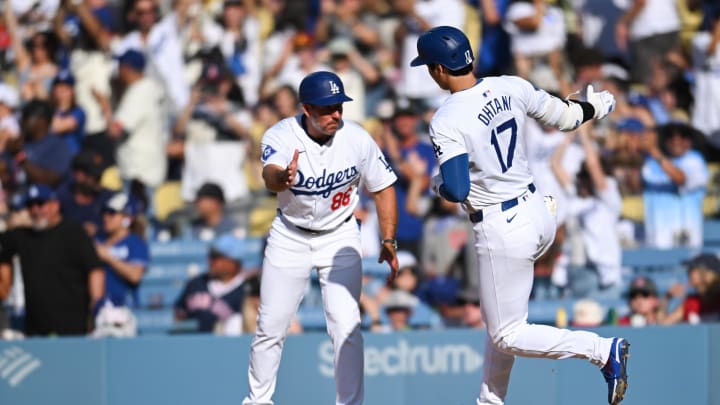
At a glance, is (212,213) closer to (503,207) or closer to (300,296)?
(300,296)

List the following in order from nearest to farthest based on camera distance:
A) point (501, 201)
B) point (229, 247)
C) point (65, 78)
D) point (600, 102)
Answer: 1. point (501, 201)
2. point (600, 102)
3. point (229, 247)
4. point (65, 78)

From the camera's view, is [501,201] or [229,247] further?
[229,247]

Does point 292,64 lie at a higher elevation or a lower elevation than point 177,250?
higher

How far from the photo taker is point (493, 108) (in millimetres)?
7039

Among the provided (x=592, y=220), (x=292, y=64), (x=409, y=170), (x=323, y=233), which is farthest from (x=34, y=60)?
(x=323, y=233)

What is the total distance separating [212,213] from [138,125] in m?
1.53

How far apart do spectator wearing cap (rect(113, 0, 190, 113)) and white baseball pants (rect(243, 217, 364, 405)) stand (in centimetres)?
561

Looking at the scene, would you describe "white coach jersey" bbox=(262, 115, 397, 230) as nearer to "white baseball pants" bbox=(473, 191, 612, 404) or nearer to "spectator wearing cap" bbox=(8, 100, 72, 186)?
"white baseball pants" bbox=(473, 191, 612, 404)

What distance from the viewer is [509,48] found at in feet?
42.2

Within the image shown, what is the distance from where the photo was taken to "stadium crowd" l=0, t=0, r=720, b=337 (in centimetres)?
1119

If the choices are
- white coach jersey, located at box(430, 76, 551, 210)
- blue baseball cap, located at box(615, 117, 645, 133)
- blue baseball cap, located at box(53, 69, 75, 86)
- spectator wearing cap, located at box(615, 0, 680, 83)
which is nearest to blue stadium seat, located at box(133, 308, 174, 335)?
blue baseball cap, located at box(53, 69, 75, 86)

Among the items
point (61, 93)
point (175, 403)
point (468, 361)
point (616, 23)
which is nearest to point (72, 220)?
point (61, 93)

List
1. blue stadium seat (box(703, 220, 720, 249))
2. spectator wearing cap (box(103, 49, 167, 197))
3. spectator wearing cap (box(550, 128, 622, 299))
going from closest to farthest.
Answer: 1. spectator wearing cap (box(550, 128, 622, 299))
2. blue stadium seat (box(703, 220, 720, 249))
3. spectator wearing cap (box(103, 49, 167, 197))

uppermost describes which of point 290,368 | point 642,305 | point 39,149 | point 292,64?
point 292,64
